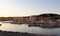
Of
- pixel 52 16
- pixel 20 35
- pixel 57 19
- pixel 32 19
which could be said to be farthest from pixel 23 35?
pixel 32 19

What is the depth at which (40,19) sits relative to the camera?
6438 cm

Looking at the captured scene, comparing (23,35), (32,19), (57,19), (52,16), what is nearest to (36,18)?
(32,19)

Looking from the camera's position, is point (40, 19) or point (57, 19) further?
point (40, 19)

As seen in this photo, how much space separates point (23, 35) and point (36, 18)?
154ft

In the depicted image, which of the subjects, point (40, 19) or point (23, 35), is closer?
point (23, 35)

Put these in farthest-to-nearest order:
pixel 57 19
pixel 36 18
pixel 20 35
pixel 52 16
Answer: pixel 36 18 < pixel 52 16 < pixel 57 19 < pixel 20 35

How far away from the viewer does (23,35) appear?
61.2ft

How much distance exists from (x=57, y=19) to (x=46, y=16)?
9.34m

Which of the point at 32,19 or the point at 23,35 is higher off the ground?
the point at 23,35

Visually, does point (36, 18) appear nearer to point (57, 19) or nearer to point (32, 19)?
point (32, 19)

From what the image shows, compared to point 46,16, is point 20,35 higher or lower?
higher

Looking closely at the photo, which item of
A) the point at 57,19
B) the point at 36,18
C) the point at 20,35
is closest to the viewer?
the point at 20,35

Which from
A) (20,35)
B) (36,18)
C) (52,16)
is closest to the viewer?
(20,35)

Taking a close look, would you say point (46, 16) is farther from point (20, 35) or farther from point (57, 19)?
point (20, 35)
